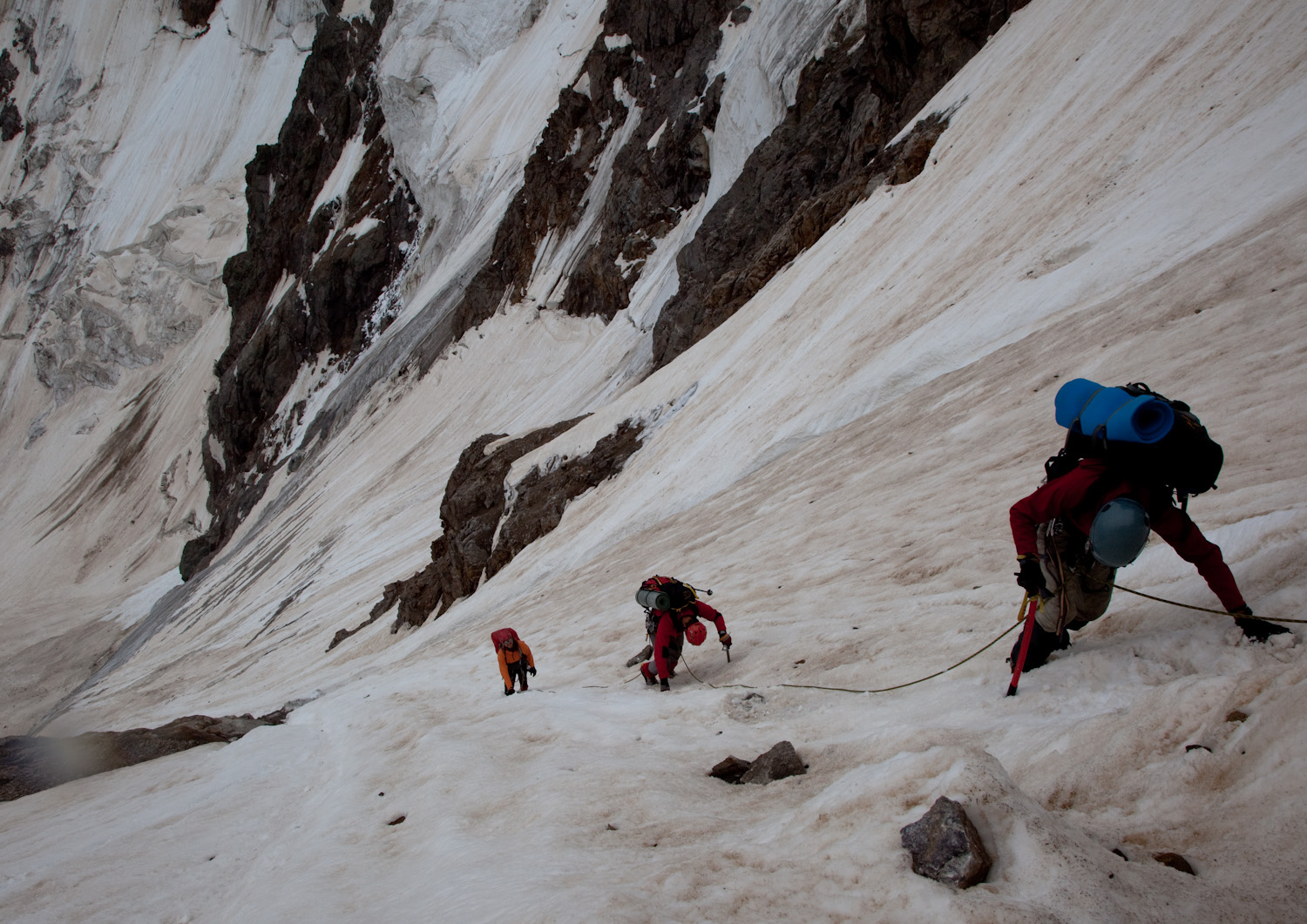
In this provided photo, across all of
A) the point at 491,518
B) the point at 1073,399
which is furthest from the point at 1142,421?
the point at 491,518

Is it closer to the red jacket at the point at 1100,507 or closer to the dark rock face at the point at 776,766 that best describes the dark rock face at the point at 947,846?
the dark rock face at the point at 776,766

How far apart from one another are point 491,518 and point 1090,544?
15.9m

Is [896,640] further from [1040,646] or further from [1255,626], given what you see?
[1255,626]

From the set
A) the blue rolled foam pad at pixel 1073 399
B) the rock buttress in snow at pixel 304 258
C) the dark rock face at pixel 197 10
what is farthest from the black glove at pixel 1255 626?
the dark rock face at pixel 197 10

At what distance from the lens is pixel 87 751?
7.36 meters

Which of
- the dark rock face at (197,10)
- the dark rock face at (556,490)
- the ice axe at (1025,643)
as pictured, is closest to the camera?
the ice axe at (1025,643)

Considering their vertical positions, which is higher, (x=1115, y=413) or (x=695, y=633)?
(x=1115, y=413)

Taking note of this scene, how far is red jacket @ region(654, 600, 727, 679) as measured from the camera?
5.80 meters

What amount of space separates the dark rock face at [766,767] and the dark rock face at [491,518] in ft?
39.8

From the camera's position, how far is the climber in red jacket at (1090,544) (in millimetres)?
3090

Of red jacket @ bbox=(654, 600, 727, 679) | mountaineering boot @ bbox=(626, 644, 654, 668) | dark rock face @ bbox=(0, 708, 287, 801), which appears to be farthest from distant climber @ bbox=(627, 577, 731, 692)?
dark rock face @ bbox=(0, 708, 287, 801)

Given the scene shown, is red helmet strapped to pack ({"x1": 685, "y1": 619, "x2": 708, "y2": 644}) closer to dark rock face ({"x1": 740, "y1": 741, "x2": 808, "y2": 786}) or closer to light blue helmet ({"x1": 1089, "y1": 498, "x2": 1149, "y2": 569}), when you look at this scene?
dark rock face ({"x1": 740, "y1": 741, "x2": 808, "y2": 786})

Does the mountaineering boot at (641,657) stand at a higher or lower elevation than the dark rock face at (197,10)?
lower

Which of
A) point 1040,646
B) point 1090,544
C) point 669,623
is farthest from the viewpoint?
point 669,623
